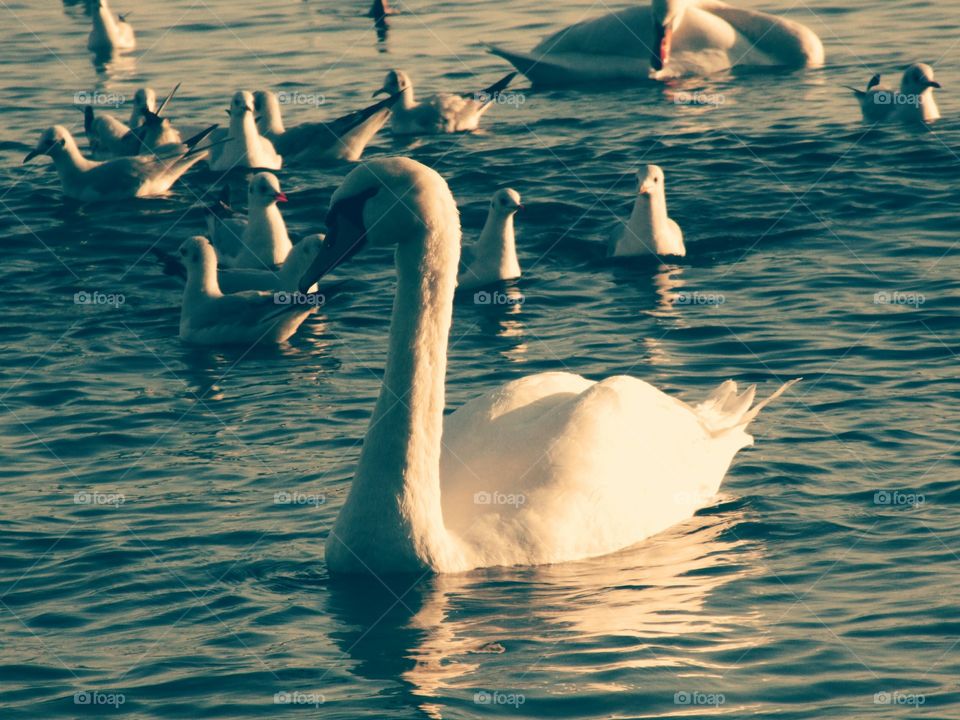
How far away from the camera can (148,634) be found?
8602 millimetres

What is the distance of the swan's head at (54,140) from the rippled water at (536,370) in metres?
0.55

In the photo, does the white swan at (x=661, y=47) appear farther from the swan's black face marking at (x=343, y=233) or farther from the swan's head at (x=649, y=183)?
the swan's black face marking at (x=343, y=233)

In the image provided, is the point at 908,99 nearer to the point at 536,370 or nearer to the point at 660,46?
the point at 660,46

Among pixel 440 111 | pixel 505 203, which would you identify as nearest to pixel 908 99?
pixel 440 111

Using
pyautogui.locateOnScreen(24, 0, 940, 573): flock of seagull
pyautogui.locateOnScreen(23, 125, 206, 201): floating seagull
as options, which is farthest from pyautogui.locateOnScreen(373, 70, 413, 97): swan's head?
pyautogui.locateOnScreen(24, 0, 940, 573): flock of seagull

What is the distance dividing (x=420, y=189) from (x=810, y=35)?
48.7 feet

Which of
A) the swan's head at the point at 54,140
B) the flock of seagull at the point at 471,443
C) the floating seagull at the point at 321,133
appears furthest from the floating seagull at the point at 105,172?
the flock of seagull at the point at 471,443

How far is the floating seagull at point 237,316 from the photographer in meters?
14.3

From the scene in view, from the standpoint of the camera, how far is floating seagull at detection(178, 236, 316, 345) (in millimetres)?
14328

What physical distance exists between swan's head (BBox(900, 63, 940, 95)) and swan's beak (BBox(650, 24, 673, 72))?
13.6 feet

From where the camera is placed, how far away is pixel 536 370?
13.0 metres

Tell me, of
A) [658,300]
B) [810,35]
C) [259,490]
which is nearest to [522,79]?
[810,35]

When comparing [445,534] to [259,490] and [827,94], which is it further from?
[827,94]

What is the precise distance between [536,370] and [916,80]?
26.0 feet
